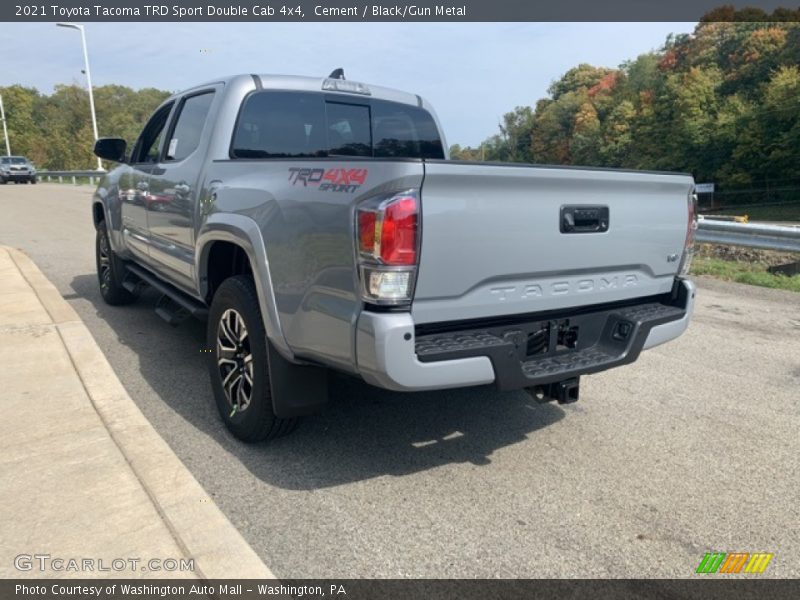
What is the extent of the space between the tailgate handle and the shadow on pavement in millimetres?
1268

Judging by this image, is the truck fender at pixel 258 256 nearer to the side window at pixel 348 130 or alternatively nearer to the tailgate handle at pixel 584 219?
the side window at pixel 348 130

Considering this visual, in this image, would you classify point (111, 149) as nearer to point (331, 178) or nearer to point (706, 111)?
point (331, 178)

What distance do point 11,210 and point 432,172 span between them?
20041mm

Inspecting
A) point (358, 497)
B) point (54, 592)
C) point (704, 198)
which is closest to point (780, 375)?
point (358, 497)

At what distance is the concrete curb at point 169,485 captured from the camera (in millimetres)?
2312

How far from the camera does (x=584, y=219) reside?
2.93 m

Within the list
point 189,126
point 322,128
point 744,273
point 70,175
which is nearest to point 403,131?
point 322,128

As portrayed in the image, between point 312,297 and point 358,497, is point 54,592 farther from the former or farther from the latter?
point 312,297

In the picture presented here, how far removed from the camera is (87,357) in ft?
15.1

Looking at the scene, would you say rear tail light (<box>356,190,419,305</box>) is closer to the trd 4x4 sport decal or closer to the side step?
the trd 4x4 sport decal

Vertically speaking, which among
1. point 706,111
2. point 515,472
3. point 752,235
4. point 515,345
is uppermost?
point 706,111

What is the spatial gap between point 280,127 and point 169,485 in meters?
2.32

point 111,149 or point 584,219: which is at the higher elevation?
point 111,149

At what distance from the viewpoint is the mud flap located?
2979 mm
